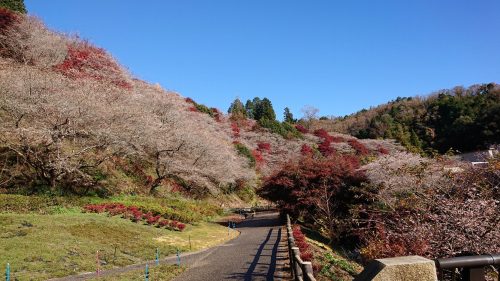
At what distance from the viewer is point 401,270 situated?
2328 millimetres

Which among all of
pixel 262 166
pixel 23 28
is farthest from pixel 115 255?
pixel 262 166

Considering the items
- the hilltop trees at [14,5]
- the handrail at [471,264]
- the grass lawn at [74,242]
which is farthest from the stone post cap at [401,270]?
the hilltop trees at [14,5]

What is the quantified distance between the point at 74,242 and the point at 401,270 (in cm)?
1432

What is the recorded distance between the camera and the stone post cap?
7.57 feet

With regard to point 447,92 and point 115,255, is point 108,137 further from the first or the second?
point 447,92

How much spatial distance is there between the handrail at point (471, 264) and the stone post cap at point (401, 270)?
0.27ft

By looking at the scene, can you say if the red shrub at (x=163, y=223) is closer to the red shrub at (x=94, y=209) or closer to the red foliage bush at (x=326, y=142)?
the red shrub at (x=94, y=209)

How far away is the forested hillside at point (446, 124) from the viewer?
51.5 metres

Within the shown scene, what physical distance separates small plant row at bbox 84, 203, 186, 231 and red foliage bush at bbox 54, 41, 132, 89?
50.0 feet

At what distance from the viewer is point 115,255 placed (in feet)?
45.1

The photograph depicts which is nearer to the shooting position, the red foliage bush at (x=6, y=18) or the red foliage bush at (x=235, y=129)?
the red foliage bush at (x=6, y=18)

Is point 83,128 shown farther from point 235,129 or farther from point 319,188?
point 235,129

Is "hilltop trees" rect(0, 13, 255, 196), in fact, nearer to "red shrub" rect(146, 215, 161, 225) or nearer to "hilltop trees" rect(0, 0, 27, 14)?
"hilltop trees" rect(0, 0, 27, 14)

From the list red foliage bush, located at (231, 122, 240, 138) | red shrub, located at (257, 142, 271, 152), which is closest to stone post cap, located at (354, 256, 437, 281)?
red foliage bush, located at (231, 122, 240, 138)
